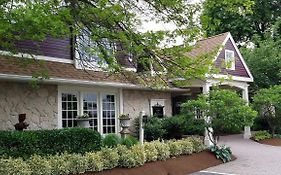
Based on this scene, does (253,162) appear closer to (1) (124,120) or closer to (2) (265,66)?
(1) (124,120)

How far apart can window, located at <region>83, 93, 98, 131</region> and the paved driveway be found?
585 cm

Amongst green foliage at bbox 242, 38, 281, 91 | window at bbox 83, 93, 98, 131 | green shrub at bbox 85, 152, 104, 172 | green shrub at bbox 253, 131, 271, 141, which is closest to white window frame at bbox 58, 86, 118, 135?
window at bbox 83, 93, 98, 131

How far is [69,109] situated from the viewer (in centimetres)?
1388

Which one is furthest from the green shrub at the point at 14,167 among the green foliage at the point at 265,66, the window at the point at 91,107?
the green foliage at the point at 265,66

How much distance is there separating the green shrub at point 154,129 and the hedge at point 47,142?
4925 millimetres

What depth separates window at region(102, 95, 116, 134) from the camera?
50.0 feet

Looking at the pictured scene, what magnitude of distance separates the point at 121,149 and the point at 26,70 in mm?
4728

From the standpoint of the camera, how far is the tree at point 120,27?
6.55 meters

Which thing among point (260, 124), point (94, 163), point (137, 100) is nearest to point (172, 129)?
point (137, 100)

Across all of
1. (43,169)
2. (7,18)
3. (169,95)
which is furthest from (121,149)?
(169,95)

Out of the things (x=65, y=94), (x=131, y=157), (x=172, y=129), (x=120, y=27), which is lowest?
(x=131, y=157)

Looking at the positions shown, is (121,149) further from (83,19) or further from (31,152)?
(83,19)

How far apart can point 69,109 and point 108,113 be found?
7.16 ft

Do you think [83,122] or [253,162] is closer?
[253,162]
